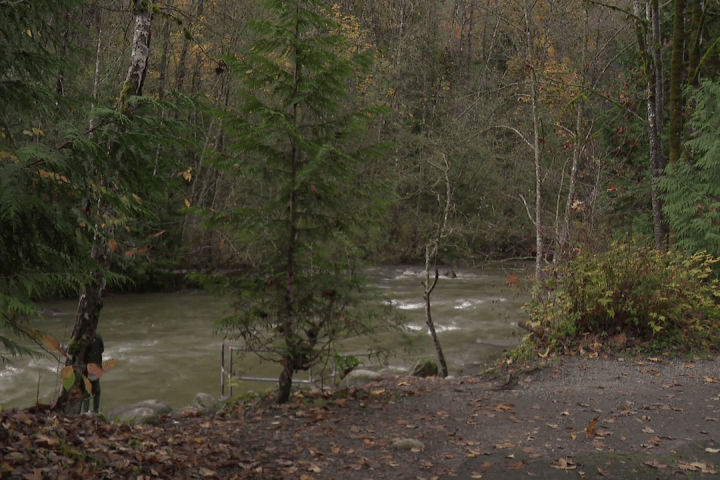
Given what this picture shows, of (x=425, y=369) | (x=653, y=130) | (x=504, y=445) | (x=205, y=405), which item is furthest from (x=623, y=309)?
(x=205, y=405)

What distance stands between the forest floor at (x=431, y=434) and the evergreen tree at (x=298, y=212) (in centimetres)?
108

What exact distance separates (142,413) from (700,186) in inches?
417

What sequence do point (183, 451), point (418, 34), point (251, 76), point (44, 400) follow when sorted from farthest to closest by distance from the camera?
1. point (418, 34)
2. point (44, 400)
3. point (251, 76)
4. point (183, 451)

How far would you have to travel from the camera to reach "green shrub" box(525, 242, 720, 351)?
9.92 metres

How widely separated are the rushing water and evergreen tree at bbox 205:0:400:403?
4.18 feet

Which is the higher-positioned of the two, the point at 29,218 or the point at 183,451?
the point at 29,218

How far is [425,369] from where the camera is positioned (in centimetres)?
1213

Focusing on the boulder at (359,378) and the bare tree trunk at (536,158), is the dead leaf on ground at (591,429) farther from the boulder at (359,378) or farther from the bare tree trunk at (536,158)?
the bare tree trunk at (536,158)

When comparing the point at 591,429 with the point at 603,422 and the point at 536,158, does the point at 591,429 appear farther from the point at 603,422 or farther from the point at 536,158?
the point at 536,158

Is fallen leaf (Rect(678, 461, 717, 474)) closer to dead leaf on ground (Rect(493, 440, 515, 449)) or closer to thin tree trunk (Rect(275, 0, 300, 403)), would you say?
dead leaf on ground (Rect(493, 440, 515, 449))

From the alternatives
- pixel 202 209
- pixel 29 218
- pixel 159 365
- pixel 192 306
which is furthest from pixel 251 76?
pixel 192 306

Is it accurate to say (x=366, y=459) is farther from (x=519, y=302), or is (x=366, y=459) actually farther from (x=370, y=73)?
(x=370, y=73)

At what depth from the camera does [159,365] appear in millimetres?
14070

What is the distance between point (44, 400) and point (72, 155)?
857cm
